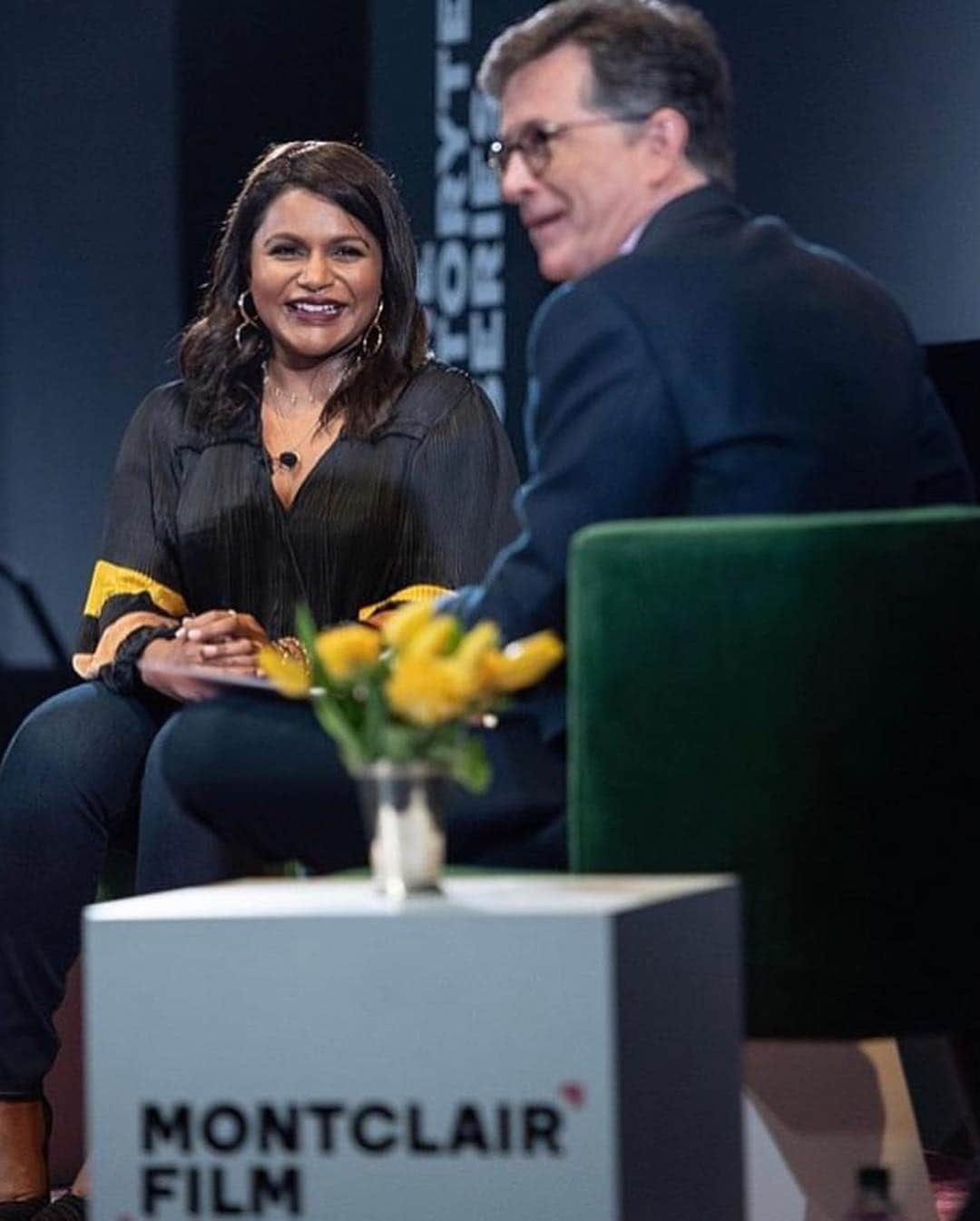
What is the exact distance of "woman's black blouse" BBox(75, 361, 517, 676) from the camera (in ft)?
11.2

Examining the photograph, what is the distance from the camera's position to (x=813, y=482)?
7.77ft

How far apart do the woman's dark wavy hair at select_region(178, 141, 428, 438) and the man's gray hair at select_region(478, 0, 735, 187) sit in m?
0.95

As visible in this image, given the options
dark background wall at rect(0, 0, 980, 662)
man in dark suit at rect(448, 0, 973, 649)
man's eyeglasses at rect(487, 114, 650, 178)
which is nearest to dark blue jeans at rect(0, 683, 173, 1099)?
man in dark suit at rect(448, 0, 973, 649)

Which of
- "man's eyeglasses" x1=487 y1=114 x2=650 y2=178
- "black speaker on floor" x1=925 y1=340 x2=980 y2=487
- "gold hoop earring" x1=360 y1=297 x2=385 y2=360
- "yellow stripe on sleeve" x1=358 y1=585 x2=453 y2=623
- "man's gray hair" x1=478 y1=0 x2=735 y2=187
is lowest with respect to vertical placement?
"yellow stripe on sleeve" x1=358 y1=585 x2=453 y2=623

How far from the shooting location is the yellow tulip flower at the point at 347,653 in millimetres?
2010

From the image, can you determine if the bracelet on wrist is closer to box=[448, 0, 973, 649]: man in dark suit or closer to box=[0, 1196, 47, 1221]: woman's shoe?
box=[0, 1196, 47, 1221]: woman's shoe

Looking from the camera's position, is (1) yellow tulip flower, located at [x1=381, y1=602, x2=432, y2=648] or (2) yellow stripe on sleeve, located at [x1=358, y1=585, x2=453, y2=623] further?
(2) yellow stripe on sleeve, located at [x1=358, y1=585, x2=453, y2=623]

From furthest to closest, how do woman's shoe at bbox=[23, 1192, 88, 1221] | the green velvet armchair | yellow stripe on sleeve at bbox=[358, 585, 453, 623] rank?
yellow stripe on sleeve at bbox=[358, 585, 453, 623], woman's shoe at bbox=[23, 1192, 88, 1221], the green velvet armchair

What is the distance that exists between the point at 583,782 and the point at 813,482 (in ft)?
1.16

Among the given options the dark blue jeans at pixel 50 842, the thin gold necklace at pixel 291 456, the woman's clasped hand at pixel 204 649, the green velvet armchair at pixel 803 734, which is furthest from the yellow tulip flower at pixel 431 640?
the thin gold necklace at pixel 291 456

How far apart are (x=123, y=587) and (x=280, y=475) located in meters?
0.26

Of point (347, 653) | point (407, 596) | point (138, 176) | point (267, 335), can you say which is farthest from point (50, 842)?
point (138, 176)

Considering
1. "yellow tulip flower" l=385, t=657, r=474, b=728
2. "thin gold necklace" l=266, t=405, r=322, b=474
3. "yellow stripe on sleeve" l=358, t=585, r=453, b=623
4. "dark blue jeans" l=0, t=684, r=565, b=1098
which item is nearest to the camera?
"yellow tulip flower" l=385, t=657, r=474, b=728

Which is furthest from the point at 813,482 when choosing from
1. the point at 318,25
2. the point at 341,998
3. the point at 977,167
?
the point at 318,25
